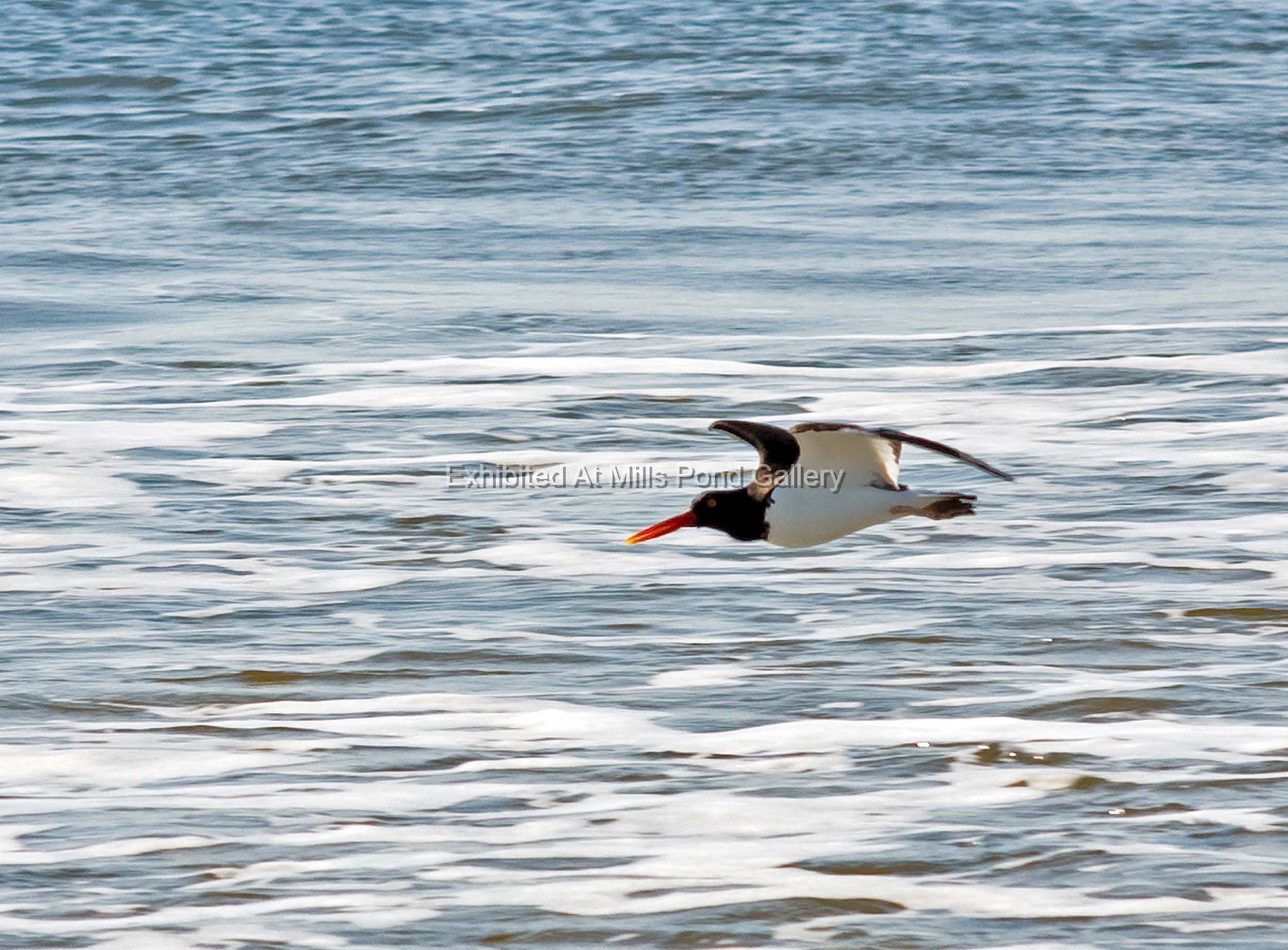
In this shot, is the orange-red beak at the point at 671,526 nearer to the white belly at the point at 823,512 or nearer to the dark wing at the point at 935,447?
the white belly at the point at 823,512

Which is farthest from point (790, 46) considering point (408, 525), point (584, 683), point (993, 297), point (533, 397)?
point (584, 683)

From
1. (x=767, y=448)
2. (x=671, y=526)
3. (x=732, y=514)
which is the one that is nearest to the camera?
(x=767, y=448)

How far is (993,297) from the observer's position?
1250 cm

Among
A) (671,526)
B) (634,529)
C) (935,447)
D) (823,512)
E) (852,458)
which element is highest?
(935,447)

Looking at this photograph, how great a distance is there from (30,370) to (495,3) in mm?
15218

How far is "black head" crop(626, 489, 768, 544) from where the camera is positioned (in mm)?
7109

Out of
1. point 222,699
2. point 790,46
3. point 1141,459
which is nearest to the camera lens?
point 222,699

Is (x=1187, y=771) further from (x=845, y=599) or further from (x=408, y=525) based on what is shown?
(x=408, y=525)

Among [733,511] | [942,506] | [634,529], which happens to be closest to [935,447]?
[942,506]

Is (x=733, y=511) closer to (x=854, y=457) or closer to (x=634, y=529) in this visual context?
(x=854, y=457)

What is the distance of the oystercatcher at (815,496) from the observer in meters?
6.96

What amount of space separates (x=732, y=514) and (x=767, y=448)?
41cm

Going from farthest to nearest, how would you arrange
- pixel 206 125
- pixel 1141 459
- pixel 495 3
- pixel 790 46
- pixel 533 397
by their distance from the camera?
pixel 495 3
pixel 790 46
pixel 206 125
pixel 533 397
pixel 1141 459

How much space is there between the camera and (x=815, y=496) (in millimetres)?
7078
